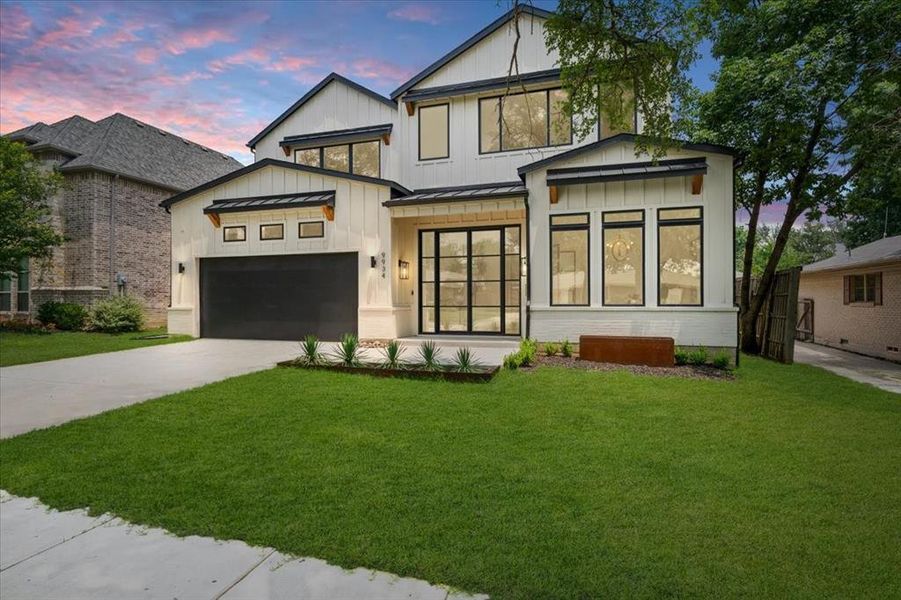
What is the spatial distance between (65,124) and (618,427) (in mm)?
23399

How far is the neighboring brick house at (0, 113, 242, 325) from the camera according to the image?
16516 mm

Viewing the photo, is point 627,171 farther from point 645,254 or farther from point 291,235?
point 291,235

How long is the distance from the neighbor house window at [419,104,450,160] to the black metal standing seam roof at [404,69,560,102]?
0.34 metres

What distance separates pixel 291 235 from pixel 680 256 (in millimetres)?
9613

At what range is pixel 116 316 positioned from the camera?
49.3ft

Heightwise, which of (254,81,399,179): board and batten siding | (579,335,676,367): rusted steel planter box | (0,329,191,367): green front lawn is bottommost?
(0,329,191,367): green front lawn

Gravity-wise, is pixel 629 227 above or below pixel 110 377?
above

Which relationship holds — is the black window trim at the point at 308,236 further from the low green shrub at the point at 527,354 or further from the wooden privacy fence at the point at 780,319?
the wooden privacy fence at the point at 780,319

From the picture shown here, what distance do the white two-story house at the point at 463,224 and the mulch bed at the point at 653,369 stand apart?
48.4 inches

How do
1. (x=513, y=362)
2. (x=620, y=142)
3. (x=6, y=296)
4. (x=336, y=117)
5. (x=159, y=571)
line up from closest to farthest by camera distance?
1. (x=159, y=571)
2. (x=513, y=362)
3. (x=620, y=142)
4. (x=336, y=117)
5. (x=6, y=296)

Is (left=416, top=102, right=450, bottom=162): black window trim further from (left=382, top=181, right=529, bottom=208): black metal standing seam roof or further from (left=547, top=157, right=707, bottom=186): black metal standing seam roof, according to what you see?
(left=547, top=157, right=707, bottom=186): black metal standing seam roof

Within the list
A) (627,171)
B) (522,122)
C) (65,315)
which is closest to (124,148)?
(65,315)

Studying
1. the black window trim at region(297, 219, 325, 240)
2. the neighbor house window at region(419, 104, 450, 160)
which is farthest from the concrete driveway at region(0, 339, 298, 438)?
the neighbor house window at region(419, 104, 450, 160)

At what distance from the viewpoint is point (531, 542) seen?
2758 millimetres
